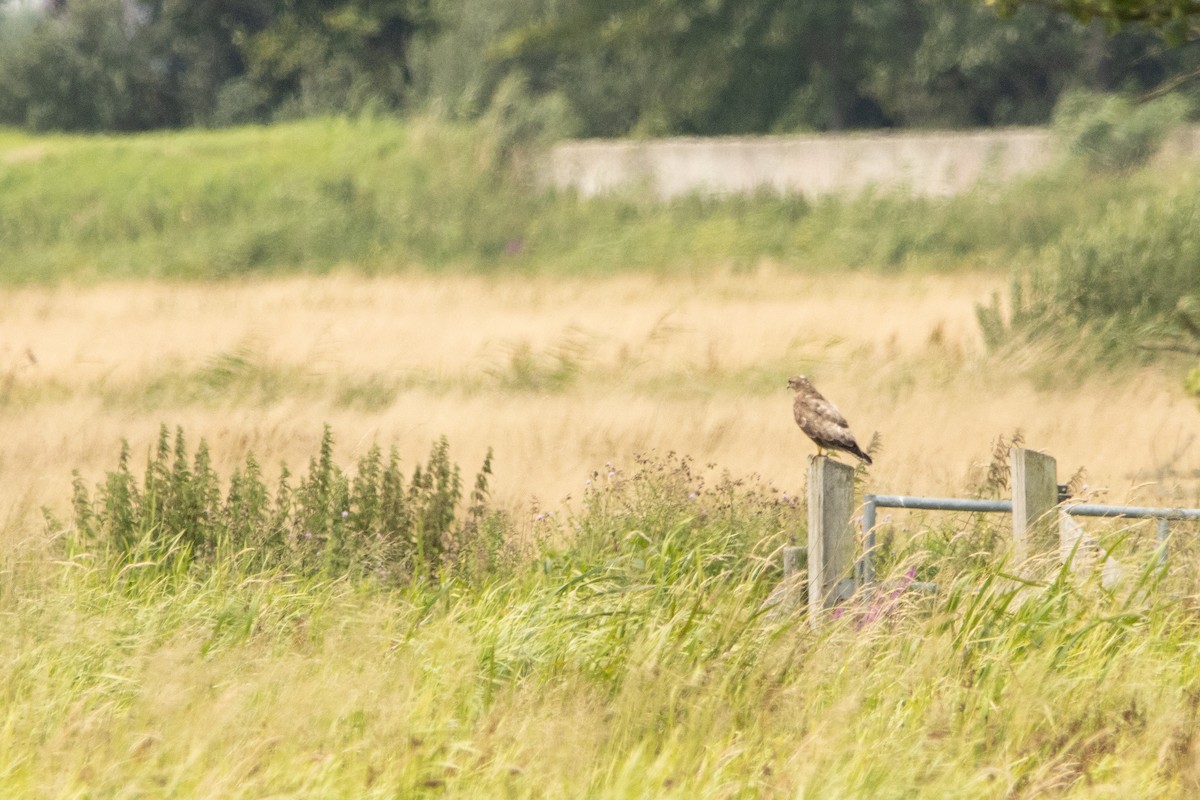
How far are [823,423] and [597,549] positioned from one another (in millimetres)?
1200

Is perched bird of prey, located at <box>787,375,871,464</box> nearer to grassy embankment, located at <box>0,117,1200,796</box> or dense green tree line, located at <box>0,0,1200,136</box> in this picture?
grassy embankment, located at <box>0,117,1200,796</box>

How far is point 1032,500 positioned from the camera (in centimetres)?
577

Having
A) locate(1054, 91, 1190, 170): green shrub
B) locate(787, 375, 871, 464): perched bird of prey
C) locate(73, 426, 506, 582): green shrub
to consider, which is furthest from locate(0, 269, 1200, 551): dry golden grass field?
locate(1054, 91, 1190, 170): green shrub

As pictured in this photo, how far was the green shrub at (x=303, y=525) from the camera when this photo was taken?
666 centimetres

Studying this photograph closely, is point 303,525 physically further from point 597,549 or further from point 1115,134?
point 1115,134

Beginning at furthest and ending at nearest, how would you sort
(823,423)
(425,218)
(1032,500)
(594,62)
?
(594,62), (425,218), (823,423), (1032,500)

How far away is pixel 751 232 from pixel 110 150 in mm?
12382

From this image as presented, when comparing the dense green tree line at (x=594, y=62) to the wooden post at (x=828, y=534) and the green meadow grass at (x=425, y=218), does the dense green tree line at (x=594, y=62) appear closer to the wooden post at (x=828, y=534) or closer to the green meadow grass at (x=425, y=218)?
the green meadow grass at (x=425, y=218)

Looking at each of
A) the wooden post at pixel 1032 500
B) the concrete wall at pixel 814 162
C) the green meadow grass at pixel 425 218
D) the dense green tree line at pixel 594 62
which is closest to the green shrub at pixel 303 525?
the wooden post at pixel 1032 500

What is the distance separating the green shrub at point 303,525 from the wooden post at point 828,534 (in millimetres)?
1526

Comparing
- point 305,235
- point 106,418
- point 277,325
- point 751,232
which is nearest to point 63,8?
point 305,235

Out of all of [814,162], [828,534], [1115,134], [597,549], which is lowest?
[597,549]

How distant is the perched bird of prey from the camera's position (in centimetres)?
703

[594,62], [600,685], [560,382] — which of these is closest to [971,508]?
[600,685]
